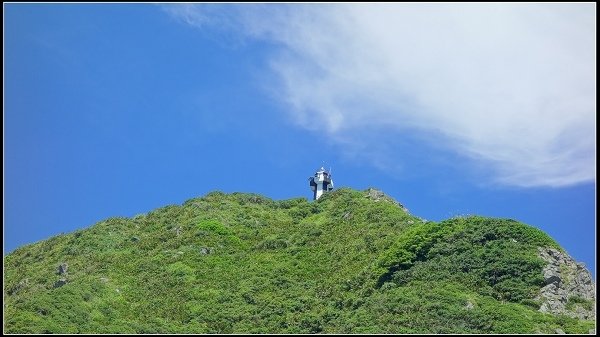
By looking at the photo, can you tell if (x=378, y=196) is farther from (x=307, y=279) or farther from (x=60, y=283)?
(x=60, y=283)

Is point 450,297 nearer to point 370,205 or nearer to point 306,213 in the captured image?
point 370,205

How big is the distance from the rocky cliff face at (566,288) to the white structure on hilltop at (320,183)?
43527 mm

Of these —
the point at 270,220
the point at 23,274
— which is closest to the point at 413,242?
the point at 270,220

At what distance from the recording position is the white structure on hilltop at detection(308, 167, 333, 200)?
9656 cm

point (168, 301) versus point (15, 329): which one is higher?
point (168, 301)

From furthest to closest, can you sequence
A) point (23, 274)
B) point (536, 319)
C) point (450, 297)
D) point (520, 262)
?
→ point (23, 274) → point (520, 262) → point (450, 297) → point (536, 319)

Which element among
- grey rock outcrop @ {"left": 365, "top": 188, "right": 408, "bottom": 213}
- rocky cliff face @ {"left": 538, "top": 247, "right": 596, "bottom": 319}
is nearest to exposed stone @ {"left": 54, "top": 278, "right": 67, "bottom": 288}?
grey rock outcrop @ {"left": 365, "top": 188, "right": 408, "bottom": 213}

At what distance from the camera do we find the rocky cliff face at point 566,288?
1935 inches

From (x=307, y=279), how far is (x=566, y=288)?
→ 19665 mm

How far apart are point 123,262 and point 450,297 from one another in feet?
98.9

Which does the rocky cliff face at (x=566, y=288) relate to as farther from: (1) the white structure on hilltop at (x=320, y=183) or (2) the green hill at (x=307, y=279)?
(1) the white structure on hilltop at (x=320, y=183)

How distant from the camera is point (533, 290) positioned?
5081 cm

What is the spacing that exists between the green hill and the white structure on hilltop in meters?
19.0

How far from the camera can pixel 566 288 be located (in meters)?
51.3
